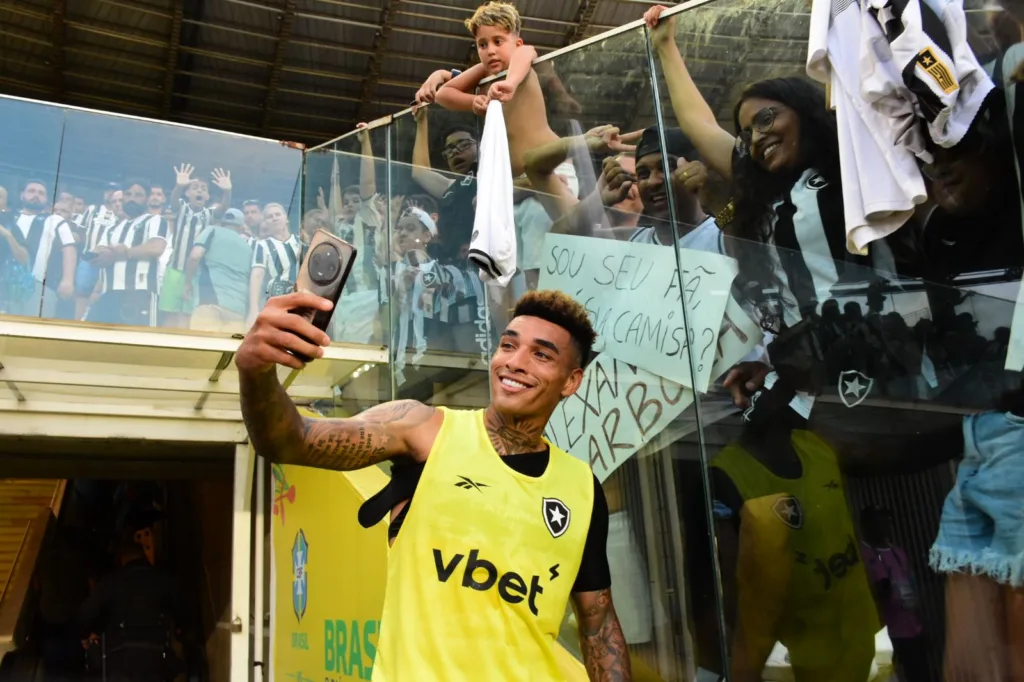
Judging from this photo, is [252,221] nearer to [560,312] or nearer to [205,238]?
[205,238]

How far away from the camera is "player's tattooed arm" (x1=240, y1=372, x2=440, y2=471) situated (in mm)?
1935

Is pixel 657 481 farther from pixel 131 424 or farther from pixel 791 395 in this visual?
pixel 131 424

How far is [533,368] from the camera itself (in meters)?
2.42

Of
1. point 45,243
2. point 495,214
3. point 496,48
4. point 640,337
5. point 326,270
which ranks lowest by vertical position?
point 326,270

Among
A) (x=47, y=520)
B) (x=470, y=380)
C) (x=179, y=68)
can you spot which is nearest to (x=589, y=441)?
(x=470, y=380)

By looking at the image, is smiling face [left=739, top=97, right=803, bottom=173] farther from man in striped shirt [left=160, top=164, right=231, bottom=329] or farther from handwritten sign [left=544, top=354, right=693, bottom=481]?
man in striped shirt [left=160, top=164, right=231, bottom=329]

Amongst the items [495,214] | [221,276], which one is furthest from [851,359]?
[221,276]

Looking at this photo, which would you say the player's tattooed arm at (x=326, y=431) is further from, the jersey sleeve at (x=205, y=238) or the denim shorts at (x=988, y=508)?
the jersey sleeve at (x=205, y=238)

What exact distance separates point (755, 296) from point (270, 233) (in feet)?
12.3

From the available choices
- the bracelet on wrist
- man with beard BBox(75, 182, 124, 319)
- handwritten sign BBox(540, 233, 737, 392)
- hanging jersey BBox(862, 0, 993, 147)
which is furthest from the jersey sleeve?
hanging jersey BBox(862, 0, 993, 147)

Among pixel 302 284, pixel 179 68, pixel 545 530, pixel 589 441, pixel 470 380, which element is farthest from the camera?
pixel 179 68

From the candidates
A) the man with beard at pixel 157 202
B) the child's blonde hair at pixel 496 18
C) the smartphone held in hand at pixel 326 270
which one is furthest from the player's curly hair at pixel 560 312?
the man with beard at pixel 157 202

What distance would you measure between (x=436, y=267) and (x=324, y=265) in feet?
9.19

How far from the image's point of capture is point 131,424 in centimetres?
595
